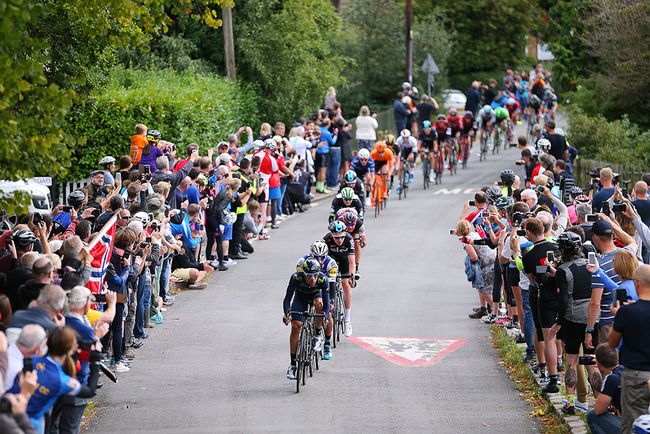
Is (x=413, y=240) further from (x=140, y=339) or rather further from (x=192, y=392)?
(x=192, y=392)

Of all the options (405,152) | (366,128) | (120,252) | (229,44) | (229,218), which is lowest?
(405,152)

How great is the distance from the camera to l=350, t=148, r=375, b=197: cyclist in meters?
29.1

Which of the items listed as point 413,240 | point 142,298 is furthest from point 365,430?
point 413,240

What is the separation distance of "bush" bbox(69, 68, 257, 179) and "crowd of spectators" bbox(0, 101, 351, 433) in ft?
1.95

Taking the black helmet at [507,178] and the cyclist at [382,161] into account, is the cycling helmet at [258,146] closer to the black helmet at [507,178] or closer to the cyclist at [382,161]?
the cyclist at [382,161]

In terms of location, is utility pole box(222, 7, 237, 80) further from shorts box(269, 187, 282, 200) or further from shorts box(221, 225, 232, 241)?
shorts box(221, 225, 232, 241)

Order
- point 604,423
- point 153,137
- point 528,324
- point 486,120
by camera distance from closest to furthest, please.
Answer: point 604,423 < point 528,324 < point 153,137 < point 486,120

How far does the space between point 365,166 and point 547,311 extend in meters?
15.3

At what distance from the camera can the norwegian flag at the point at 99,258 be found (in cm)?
1484

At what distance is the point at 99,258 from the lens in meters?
15.0

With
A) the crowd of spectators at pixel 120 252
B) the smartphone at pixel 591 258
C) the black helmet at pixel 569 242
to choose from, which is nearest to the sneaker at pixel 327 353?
the crowd of spectators at pixel 120 252

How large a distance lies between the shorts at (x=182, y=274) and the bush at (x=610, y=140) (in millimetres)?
14793

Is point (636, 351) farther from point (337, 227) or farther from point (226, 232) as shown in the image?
point (226, 232)

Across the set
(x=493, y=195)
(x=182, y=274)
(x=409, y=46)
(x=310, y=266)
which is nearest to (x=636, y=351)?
(x=310, y=266)
